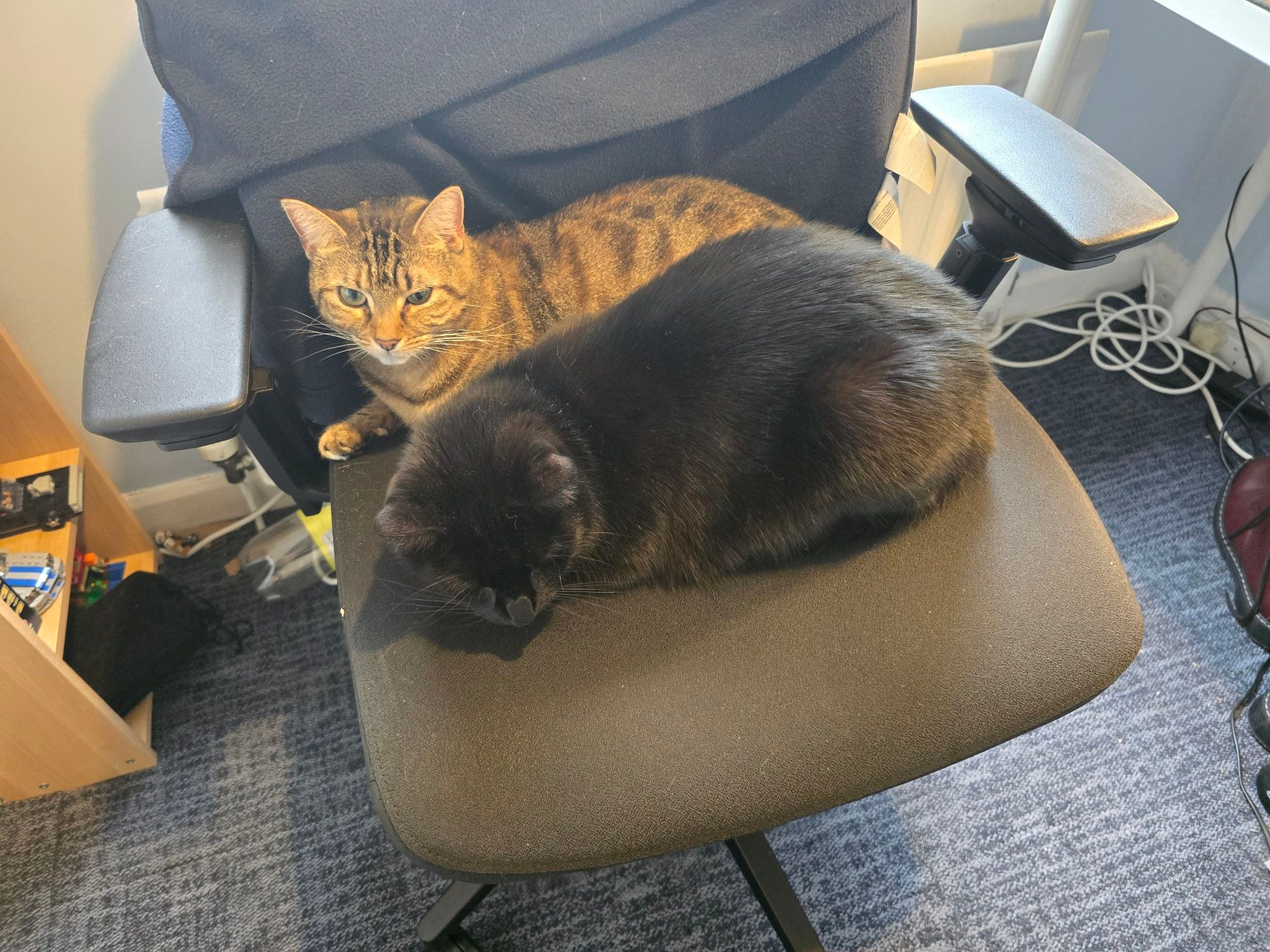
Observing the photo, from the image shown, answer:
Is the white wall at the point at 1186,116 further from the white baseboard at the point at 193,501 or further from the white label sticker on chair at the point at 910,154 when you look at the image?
the white baseboard at the point at 193,501

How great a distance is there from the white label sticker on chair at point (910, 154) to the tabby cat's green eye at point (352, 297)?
0.61 meters

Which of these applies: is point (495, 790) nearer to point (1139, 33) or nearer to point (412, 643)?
point (412, 643)

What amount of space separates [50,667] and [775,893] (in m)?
0.99

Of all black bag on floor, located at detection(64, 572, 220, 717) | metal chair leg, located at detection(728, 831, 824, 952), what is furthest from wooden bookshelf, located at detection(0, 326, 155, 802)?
metal chair leg, located at detection(728, 831, 824, 952)

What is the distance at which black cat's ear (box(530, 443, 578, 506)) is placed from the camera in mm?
707

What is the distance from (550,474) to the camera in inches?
27.9

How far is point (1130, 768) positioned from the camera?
48.2 inches

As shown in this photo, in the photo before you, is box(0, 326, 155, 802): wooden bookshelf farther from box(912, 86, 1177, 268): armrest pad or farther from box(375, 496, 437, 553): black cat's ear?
box(912, 86, 1177, 268): armrest pad

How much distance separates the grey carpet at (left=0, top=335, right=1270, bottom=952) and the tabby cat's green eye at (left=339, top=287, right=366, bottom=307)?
2.40 feet

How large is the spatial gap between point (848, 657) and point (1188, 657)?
968 millimetres

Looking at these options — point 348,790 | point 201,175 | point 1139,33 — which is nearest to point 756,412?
point 201,175

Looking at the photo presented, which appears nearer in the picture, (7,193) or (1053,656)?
(1053,656)

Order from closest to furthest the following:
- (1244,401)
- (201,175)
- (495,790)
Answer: (495,790) < (201,175) < (1244,401)

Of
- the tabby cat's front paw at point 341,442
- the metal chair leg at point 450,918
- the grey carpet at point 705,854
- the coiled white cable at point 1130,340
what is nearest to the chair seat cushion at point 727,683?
the tabby cat's front paw at point 341,442
